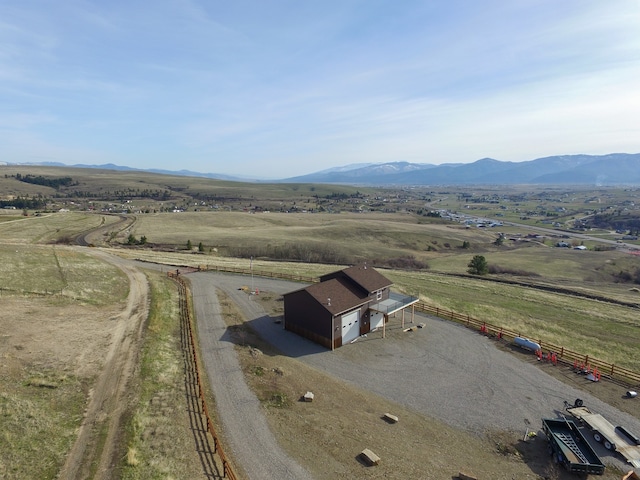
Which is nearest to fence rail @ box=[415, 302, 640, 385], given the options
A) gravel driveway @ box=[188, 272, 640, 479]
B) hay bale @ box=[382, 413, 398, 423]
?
gravel driveway @ box=[188, 272, 640, 479]

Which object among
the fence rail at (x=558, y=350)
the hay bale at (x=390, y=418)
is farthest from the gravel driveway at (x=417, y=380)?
the hay bale at (x=390, y=418)

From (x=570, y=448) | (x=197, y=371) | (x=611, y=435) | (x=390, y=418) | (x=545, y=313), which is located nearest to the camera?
(x=570, y=448)

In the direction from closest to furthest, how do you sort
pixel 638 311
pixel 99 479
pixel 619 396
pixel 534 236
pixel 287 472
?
1. pixel 99 479
2. pixel 287 472
3. pixel 619 396
4. pixel 638 311
5. pixel 534 236

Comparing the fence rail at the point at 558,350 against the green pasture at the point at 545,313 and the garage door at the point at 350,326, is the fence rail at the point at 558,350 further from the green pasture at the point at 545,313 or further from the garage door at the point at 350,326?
the garage door at the point at 350,326

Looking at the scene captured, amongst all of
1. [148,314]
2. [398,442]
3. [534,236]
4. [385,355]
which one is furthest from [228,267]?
[534,236]

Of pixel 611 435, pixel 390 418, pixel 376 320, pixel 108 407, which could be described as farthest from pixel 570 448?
pixel 108 407

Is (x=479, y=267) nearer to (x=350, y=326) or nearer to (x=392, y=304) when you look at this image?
(x=392, y=304)

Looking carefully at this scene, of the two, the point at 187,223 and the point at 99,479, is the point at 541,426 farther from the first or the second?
the point at 187,223

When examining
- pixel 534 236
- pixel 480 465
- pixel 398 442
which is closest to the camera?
pixel 480 465
